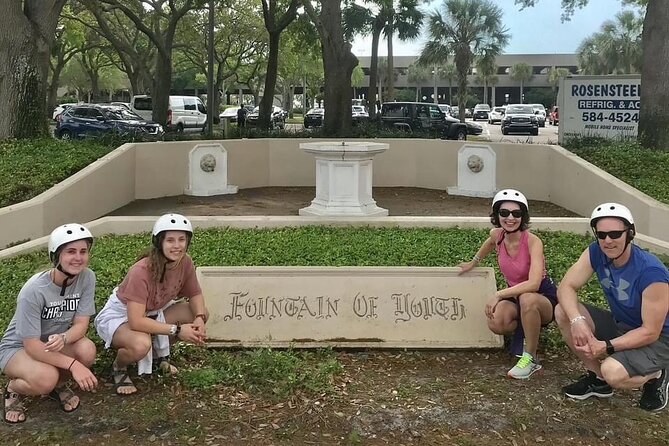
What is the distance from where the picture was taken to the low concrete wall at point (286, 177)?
8461 mm

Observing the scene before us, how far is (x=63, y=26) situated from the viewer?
29391 millimetres

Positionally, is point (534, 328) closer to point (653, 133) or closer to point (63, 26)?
point (653, 133)

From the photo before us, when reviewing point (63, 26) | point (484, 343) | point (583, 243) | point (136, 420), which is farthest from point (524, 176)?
point (63, 26)

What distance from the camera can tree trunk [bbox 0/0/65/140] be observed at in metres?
11.2

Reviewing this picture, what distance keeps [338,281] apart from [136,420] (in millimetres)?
1783

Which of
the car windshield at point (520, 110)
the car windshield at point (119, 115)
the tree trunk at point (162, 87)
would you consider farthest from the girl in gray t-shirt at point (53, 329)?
the car windshield at point (520, 110)

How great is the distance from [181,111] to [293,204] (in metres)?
21.6

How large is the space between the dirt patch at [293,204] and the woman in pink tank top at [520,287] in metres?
5.67

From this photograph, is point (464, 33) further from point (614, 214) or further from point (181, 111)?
point (614, 214)

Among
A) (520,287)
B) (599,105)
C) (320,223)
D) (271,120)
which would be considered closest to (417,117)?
(271,120)

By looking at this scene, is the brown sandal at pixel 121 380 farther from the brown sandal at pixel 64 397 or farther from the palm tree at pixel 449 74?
the palm tree at pixel 449 74

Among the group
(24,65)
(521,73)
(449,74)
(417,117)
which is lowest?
(417,117)

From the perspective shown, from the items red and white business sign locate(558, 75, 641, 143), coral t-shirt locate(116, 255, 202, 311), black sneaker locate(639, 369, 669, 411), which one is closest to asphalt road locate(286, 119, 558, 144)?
red and white business sign locate(558, 75, 641, 143)

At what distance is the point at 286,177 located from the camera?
13.5 meters
